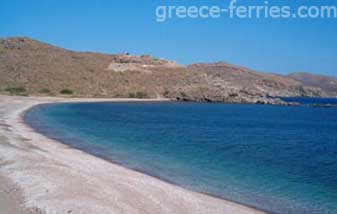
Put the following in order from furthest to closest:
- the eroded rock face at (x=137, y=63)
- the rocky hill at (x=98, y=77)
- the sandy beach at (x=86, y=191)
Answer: the eroded rock face at (x=137, y=63), the rocky hill at (x=98, y=77), the sandy beach at (x=86, y=191)

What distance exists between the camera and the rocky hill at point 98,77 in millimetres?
103812

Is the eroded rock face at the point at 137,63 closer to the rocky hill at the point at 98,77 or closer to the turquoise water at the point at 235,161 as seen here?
the rocky hill at the point at 98,77

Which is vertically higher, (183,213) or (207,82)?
(207,82)

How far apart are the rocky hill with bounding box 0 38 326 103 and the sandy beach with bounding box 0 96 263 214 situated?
79760 millimetres

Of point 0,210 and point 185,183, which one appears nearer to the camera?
point 0,210

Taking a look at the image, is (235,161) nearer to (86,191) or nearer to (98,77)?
(86,191)

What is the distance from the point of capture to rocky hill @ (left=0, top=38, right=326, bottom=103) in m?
104

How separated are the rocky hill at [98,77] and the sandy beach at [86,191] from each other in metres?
79.8

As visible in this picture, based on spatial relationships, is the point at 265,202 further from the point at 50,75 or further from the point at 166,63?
the point at 166,63

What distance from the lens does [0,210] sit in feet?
36.0

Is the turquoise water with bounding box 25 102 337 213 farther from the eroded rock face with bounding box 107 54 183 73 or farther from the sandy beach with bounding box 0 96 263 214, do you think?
the eroded rock face with bounding box 107 54 183 73

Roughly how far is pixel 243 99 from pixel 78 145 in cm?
8578

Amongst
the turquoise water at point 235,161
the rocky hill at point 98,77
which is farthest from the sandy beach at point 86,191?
the rocky hill at point 98,77

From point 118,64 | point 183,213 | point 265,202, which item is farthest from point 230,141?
point 118,64
